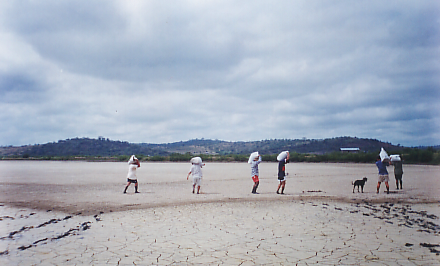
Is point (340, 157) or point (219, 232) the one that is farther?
point (340, 157)

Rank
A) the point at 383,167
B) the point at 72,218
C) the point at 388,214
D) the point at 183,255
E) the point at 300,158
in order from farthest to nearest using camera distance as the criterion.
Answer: the point at 300,158 → the point at 383,167 → the point at 388,214 → the point at 72,218 → the point at 183,255

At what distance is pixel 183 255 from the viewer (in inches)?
221

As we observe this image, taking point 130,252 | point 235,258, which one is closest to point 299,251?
point 235,258

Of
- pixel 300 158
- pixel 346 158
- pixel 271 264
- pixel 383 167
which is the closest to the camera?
pixel 271 264

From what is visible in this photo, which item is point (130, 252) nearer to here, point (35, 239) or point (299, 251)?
point (35, 239)

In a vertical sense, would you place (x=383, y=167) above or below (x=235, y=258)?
above

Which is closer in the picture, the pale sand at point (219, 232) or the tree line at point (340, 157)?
the pale sand at point (219, 232)

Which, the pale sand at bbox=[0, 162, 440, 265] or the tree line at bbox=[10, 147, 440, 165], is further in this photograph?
the tree line at bbox=[10, 147, 440, 165]

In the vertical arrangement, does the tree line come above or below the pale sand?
above

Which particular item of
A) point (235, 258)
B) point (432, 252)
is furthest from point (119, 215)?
point (432, 252)

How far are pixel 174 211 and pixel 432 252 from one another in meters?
6.70

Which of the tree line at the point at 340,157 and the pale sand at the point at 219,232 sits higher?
the tree line at the point at 340,157

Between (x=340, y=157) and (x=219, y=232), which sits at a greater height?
(x=340, y=157)

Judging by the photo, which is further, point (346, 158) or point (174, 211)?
point (346, 158)
